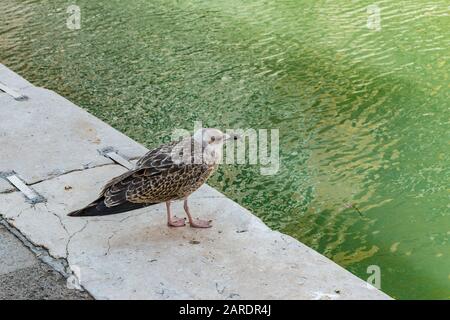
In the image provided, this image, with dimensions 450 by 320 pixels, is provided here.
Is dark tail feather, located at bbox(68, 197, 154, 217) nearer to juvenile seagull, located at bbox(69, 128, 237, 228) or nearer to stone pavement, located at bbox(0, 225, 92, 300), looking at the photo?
juvenile seagull, located at bbox(69, 128, 237, 228)

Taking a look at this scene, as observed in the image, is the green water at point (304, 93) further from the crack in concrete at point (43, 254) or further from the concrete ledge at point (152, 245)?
the crack in concrete at point (43, 254)

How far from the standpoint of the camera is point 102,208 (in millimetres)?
4789

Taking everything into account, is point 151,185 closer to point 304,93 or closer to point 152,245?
point 152,245

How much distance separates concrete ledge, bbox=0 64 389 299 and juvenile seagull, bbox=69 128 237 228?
0.21m

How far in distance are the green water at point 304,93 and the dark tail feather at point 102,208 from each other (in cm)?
133

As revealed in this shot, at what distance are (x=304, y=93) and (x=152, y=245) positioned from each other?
366 cm

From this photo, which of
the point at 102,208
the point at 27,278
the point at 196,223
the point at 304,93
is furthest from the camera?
the point at 304,93

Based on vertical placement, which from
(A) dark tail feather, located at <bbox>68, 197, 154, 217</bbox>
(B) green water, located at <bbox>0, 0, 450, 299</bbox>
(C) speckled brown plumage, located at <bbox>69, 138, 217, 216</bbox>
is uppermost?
(C) speckled brown plumage, located at <bbox>69, 138, 217, 216</bbox>

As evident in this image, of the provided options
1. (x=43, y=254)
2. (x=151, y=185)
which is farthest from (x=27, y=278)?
(x=151, y=185)

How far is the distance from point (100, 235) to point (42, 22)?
6054 millimetres

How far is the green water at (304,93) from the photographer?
567 cm

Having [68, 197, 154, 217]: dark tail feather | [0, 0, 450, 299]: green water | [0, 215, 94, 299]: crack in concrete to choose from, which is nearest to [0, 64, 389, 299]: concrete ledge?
[0, 215, 94, 299]: crack in concrete

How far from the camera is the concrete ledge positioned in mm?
4340
